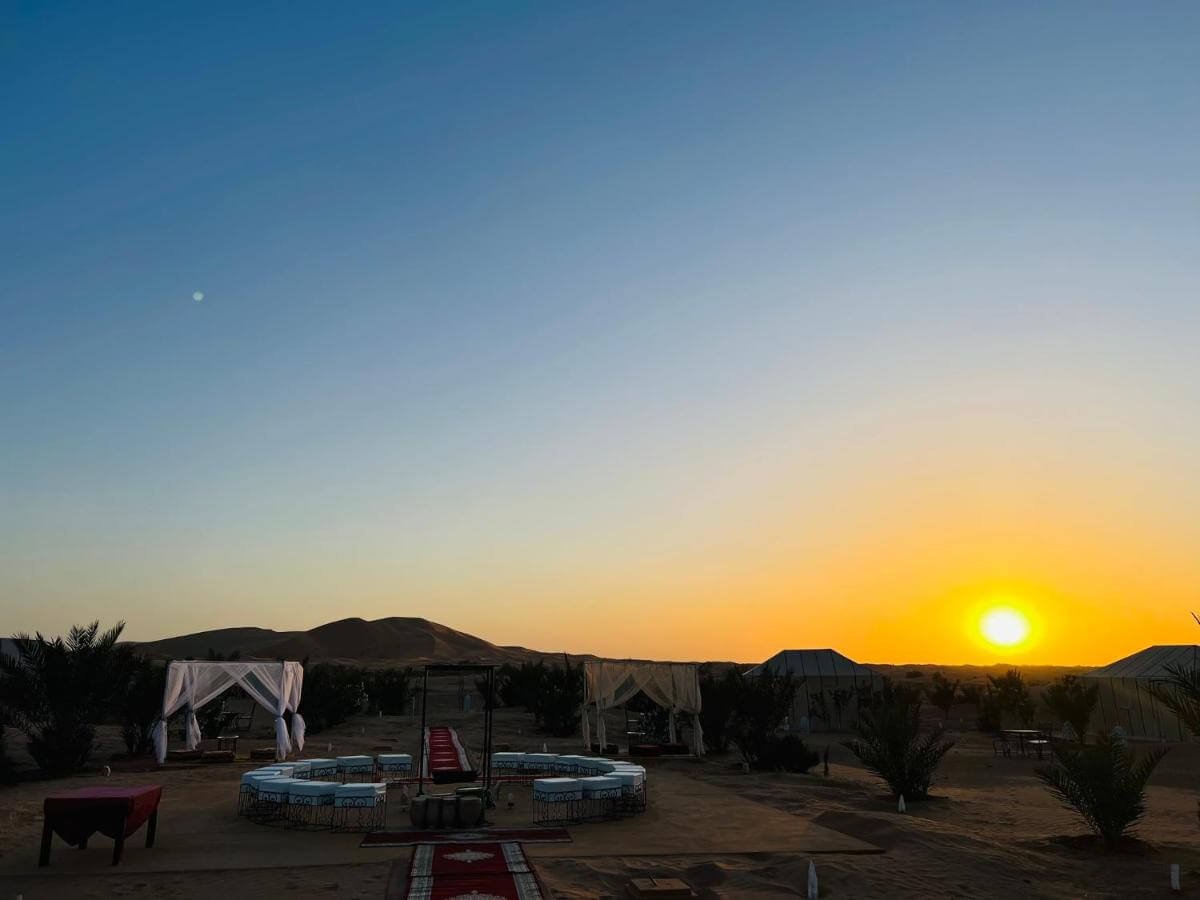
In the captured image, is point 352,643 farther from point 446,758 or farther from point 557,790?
point 557,790

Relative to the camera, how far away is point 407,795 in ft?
59.0

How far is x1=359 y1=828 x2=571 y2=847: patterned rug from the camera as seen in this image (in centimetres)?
1323

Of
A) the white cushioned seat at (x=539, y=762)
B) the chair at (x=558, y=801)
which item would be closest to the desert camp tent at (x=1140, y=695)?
the white cushioned seat at (x=539, y=762)

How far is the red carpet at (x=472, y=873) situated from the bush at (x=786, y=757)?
13.1 metres

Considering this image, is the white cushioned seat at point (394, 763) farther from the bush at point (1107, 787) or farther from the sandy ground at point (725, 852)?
the bush at point (1107, 787)

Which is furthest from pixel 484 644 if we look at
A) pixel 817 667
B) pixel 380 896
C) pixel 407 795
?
pixel 380 896

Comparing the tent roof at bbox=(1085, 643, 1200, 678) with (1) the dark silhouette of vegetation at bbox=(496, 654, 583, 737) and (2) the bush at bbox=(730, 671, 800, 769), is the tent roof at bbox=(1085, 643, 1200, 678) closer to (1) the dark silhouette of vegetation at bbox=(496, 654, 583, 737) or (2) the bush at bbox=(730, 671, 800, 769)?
(2) the bush at bbox=(730, 671, 800, 769)

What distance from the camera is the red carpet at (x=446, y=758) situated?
18.5 meters

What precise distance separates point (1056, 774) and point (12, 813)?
61.5 ft

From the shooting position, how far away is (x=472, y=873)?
36.6ft

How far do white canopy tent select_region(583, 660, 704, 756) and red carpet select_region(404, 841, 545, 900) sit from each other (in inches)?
524

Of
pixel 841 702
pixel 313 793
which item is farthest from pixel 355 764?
pixel 841 702

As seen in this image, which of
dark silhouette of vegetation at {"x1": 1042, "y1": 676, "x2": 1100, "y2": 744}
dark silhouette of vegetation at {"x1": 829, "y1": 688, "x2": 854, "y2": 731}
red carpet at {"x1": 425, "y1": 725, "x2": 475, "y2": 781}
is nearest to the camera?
red carpet at {"x1": 425, "y1": 725, "x2": 475, "y2": 781}

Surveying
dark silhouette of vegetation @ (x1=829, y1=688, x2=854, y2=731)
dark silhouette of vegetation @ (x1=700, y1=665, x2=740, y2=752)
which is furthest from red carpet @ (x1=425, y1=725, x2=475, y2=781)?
dark silhouette of vegetation @ (x1=829, y1=688, x2=854, y2=731)
